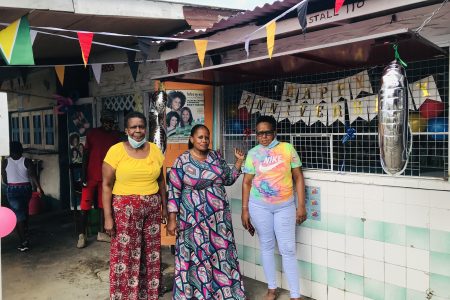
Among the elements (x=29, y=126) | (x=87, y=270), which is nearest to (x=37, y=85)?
(x=29, y=126)

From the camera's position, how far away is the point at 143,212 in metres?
3.59

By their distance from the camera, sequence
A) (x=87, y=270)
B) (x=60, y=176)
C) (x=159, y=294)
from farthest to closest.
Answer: (x=60, y=176) < (x=87, y=270) < (x=159, y=294)

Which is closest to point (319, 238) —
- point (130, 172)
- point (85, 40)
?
point (130, 172)

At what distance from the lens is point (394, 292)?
3438 millimetres

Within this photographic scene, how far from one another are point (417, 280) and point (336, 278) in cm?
79

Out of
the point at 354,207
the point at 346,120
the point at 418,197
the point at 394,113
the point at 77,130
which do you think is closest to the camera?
the point at 394,113

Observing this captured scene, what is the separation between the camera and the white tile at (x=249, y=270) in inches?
181

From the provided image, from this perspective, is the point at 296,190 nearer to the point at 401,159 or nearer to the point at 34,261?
the point at 401,159

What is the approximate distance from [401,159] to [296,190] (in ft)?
4.38

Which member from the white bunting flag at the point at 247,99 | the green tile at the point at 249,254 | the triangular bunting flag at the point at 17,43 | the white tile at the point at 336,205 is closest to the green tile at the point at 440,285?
the white tile at the point at 336,205

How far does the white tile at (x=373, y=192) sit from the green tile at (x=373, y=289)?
0.76 m

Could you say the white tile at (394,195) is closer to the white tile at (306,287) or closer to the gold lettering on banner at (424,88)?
the gold lettering on banner at (424,88)

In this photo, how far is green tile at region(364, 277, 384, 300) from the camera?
11.6 feet

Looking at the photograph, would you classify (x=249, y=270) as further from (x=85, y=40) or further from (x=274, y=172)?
(x=85, y=40)
